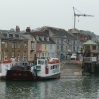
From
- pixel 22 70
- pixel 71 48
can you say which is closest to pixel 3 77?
pixel 22 70

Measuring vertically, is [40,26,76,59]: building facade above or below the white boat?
above

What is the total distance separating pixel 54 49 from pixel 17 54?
1971 cm

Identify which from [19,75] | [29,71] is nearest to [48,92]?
[29,71]

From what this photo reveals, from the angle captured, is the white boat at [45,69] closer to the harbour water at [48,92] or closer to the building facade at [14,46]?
the harbour water at [48,92]

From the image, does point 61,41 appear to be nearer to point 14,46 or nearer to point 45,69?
point 14,46

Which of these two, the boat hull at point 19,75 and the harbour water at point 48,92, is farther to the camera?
the boat hull at point 19,75

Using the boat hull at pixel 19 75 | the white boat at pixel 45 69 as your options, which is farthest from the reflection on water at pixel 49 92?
the white boat at pixel 45 69

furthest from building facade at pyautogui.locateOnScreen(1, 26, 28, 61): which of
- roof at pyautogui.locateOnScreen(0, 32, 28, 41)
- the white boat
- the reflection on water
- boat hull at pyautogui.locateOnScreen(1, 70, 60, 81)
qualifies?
the reflection on water

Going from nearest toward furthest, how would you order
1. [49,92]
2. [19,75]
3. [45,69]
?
1. [49,92]
2. [19,75]
3. [45,69]

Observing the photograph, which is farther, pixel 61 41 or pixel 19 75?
pixel 61 41

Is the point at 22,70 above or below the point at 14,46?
below

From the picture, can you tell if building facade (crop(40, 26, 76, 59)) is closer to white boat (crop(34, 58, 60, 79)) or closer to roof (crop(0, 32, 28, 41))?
roof (crop(0, 32, 28, 41))

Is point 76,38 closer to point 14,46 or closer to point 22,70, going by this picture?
point 14,46

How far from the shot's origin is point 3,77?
64.3 meters
